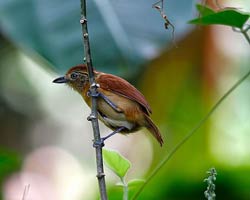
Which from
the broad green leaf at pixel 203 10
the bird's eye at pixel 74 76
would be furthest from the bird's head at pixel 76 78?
the broad green leaf at pixel 203 10

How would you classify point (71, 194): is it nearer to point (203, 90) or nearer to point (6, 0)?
point (203, 90)

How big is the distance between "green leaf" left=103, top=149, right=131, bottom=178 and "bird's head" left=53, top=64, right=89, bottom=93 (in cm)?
42

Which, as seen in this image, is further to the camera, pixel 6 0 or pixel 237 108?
pixel 237 108

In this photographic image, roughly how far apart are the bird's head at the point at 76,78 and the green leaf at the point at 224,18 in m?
0.56

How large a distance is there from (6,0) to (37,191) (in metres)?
0.77

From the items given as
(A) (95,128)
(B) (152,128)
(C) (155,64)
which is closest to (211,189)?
(A) (95,128)

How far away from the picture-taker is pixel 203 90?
2969 millimetres

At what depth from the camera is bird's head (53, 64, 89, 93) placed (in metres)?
1.65

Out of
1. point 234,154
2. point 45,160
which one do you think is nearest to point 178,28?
point 234,154

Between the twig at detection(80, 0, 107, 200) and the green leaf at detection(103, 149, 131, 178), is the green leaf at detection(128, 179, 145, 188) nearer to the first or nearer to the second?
the green leaf at detection(103, 149, 131, 178)

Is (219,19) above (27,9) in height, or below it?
below

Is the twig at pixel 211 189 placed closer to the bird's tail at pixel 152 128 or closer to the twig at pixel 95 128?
the twig at pixel 95 128

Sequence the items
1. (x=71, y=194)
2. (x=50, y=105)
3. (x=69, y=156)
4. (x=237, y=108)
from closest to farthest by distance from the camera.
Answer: (x=71, y=194)
(x=237, y=108)
(x=69, y=156)
(x=50, y=105)

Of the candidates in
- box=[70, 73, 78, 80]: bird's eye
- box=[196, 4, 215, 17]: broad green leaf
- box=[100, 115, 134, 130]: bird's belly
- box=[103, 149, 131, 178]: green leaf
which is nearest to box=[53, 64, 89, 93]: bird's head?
box=[70, 73, 78, 80]: bird's eye
